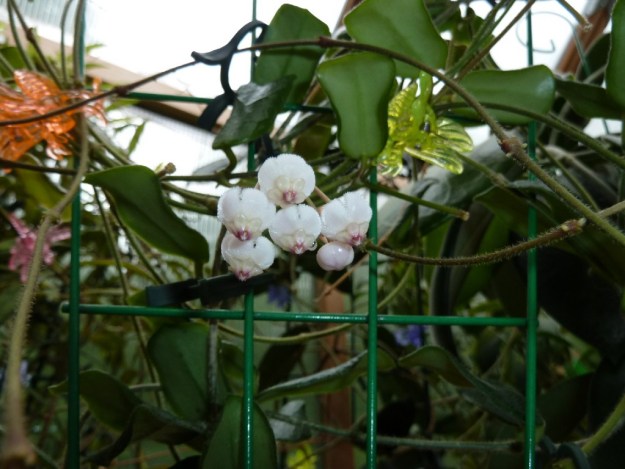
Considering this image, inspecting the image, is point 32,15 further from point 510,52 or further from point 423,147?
point 510,52

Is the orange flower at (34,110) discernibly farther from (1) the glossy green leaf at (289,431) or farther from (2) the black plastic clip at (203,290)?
(1) the glossy green leaf at (289,431)

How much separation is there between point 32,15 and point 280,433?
66cm

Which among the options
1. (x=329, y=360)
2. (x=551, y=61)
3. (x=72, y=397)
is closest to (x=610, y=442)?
(x=72, y=397)

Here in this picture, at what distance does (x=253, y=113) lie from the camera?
1.42 feet

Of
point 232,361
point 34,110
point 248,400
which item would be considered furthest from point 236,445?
point 34,110

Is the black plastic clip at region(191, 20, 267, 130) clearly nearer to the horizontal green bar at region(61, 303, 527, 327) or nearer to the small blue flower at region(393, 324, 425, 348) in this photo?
the horizontal green bar at region(61, 303, 527, 327)

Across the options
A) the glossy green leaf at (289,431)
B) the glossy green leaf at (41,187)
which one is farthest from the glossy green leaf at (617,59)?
the glossy green leaf at (41,187)

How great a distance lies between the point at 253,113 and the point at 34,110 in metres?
0.16

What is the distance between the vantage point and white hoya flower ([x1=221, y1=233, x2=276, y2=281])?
1.06 feet

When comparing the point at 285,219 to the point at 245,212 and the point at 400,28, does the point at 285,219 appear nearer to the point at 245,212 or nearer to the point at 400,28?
the point at 245,212

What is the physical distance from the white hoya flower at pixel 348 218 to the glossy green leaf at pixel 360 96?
0.12 metres

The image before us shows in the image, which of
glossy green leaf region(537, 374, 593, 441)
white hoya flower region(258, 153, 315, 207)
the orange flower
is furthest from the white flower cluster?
glossy green leaf region(537, 374, 593, 441)

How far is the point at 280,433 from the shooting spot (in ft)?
1.78

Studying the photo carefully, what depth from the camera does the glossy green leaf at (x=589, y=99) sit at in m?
0.50
